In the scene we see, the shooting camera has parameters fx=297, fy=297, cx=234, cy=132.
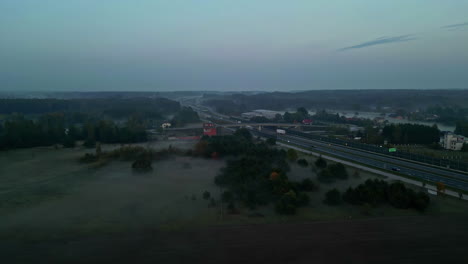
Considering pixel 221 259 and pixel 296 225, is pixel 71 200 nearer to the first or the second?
pixel 221 259

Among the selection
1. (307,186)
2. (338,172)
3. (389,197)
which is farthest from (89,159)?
(389,197)

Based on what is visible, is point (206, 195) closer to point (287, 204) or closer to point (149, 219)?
point (149, 219)

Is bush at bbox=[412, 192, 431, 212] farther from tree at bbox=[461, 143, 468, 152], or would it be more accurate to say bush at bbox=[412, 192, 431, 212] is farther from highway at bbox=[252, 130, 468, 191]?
tree at bbox=[461, 143, 468, 152]

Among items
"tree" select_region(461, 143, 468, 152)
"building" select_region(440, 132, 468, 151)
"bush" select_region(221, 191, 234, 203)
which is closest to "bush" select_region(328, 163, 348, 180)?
"bush" select_region(221, 191, 234, 203)

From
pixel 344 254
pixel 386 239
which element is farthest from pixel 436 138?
pixel 344 254

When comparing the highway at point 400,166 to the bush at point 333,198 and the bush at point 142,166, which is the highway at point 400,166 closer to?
the bush at point 333,198

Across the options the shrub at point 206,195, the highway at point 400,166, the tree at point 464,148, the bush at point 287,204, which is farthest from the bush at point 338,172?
the tree at point 464,148
